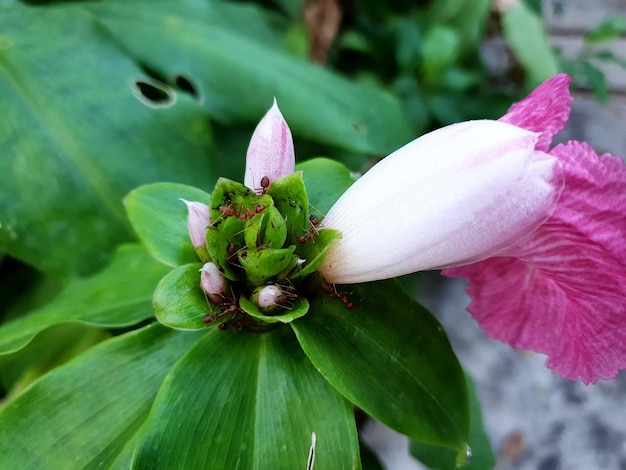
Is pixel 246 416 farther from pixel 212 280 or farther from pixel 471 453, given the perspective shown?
pixel 471 453

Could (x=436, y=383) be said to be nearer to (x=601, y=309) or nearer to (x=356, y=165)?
(x=601, y=309)

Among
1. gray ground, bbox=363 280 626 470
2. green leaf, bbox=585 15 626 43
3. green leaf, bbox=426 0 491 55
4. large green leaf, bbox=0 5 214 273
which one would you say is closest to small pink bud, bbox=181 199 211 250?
large green leaf, bbox=0 5 214 273

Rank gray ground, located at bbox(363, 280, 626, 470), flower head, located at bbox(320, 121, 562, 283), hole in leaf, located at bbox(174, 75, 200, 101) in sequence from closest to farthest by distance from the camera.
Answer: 1. flower head, located at bbox(320, 121, 562, 283)
2. hole in leaf, located at bbox(174, 75, 200, 101)
3. gray ground, located at bbox(363, 280, 626, 470)

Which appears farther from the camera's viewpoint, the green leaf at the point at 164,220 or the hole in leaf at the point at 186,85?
the hole in leaf at the point at 186,85

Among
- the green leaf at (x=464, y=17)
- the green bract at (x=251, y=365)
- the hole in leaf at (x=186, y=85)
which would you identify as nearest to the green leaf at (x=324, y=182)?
the green bract at (x=251, y=365)

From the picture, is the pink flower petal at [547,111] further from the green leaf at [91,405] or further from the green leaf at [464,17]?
the green leaf at [464,17]

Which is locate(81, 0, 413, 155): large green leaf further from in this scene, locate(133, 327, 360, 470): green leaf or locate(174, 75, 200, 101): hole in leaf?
locate(133, 327, 360, 470): green leaf
